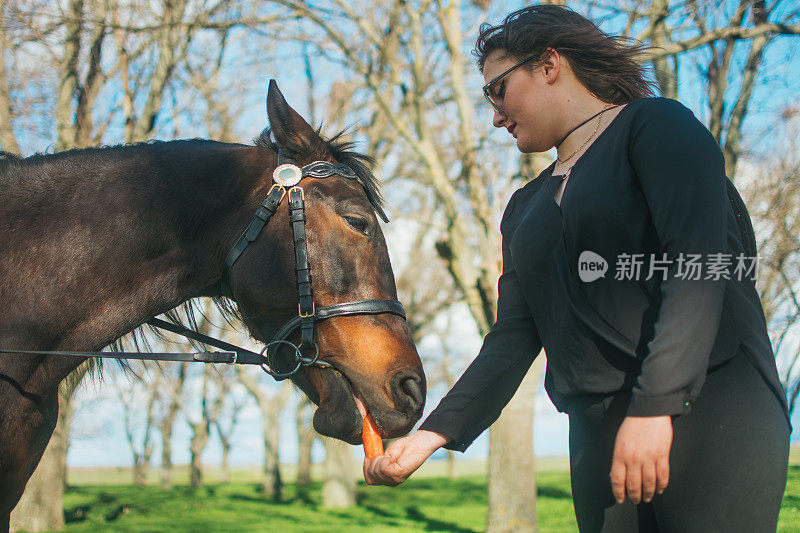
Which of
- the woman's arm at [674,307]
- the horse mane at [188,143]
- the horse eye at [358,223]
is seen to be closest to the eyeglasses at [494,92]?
the woman's arm at [674,307]

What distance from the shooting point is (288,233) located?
8.75 feet

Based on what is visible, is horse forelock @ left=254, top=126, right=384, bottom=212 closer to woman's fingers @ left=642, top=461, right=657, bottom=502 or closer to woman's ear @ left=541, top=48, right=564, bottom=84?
woman's ear @ left=541, top=48, right=564, bottom=84

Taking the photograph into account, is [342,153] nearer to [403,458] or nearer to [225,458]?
[403,458]

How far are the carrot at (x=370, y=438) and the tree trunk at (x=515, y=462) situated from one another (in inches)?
284

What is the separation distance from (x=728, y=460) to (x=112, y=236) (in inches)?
86.6

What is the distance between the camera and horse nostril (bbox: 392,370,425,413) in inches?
94.7

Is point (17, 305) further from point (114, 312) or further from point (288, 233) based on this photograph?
point (288, 233)

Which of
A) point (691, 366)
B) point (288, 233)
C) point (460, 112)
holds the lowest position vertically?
point (691, 366)

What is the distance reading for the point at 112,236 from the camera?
2.65m

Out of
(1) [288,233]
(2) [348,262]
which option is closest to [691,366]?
(2) [348,262]

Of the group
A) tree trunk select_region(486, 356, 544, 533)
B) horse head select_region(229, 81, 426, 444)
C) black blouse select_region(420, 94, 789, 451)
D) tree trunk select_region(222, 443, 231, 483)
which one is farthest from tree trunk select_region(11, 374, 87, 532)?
tree trunk select_region(222, 443, 231, 483)

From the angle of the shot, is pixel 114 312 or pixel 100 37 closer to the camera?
pixel 114 312

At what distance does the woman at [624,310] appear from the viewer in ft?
5.02

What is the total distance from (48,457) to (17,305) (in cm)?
927
